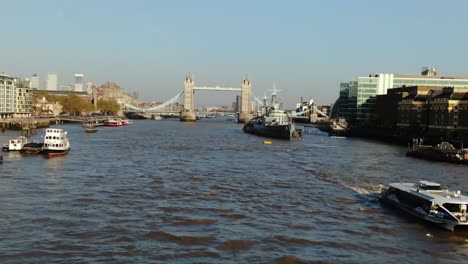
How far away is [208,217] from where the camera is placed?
954 inches

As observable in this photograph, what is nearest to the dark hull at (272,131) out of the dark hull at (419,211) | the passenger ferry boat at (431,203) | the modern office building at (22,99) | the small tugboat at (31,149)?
the small tugboat at (31,149)

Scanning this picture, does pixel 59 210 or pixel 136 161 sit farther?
pixel 136 161

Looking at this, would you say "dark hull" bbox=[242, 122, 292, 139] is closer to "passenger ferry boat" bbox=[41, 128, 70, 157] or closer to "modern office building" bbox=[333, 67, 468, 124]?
"modern office building" bbox=[333, 67, 468, 124]

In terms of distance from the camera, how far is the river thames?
62.3 feet

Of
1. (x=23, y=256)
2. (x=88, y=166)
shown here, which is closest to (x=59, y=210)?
(x=23, y=256)

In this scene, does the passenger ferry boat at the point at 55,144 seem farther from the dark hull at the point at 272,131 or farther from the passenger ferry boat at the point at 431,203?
the dark hull at the point at 272,131

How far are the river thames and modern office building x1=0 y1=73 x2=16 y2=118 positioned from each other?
9620cm

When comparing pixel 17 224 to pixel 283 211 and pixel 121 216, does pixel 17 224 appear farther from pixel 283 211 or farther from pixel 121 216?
pixel 283 211

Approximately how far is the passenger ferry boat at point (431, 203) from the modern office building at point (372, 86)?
107457 millimetres

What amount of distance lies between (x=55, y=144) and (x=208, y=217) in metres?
31.4

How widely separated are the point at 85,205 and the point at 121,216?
312cm

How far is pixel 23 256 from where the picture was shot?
17.9 m

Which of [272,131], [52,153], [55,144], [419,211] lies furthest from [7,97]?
[419,211]

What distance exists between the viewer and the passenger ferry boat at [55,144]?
50250 millimetres
